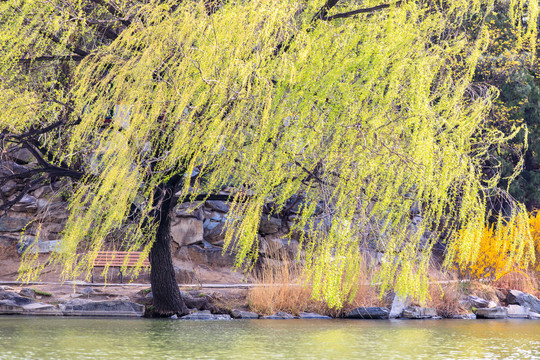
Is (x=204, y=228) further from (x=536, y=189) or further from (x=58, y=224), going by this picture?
(x=536, y=189)

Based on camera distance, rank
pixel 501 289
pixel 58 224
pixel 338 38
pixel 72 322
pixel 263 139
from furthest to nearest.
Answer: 1. pixel 58 224
2. pixel 501 289
3. pixel 72 322
4. pixel 338 38
5. pixel 263 139

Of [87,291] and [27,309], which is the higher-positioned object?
[87,291]

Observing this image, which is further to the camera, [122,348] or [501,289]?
[501,289]

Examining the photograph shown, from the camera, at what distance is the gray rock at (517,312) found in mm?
12430

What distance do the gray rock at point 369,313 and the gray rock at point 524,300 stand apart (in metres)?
3.39

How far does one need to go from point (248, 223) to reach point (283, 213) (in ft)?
34.0

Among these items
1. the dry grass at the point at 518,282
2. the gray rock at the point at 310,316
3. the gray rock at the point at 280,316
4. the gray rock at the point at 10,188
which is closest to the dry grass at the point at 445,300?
the dry grass at the point at 518,282

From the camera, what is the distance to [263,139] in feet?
21.5

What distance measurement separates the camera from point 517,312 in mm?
12562

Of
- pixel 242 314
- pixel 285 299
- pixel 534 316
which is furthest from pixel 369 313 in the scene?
pixel 534 316

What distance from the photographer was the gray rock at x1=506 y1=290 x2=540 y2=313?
12992 mm

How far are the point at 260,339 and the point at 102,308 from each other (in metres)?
3.95

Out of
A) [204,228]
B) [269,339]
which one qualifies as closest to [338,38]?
[269,339]

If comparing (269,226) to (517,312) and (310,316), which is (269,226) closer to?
(310,316)
